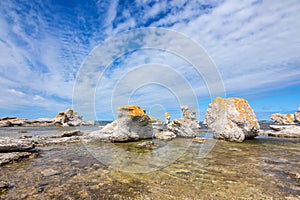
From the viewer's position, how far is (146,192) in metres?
4.73

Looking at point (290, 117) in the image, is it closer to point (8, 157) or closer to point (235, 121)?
point (235, 121)

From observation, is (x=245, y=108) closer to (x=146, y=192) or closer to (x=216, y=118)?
(x=216, y=118)

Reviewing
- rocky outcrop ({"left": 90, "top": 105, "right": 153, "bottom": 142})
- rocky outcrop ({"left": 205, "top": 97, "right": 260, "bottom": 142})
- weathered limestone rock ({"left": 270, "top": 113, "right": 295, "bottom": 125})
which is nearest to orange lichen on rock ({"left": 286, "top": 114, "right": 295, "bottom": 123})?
weathered limestone rock ({"left": 270, "top": 113, "right": 295, "bottom": 125})

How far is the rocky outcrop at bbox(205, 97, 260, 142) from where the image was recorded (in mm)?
14941

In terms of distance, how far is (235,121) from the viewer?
49.8ft

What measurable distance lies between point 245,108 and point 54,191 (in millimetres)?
16927

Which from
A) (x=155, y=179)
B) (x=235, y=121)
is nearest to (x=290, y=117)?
(x=235, y=121)

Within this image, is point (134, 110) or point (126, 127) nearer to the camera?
point (126, 127)

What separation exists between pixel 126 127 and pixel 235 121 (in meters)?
10.6

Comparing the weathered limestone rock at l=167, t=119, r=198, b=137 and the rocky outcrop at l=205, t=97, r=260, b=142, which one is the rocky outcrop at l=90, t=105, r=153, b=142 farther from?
the rocky outcrop at l=205, t=97, r=260, b=142

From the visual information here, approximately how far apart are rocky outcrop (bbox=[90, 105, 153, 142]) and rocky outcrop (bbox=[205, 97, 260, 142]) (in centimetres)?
767

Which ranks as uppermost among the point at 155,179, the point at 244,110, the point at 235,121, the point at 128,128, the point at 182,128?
the point at 244,110

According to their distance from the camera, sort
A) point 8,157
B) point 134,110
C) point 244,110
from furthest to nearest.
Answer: point 134,110 < point 244,110 < point 8,157

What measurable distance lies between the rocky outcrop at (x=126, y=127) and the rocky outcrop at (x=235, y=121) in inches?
302
